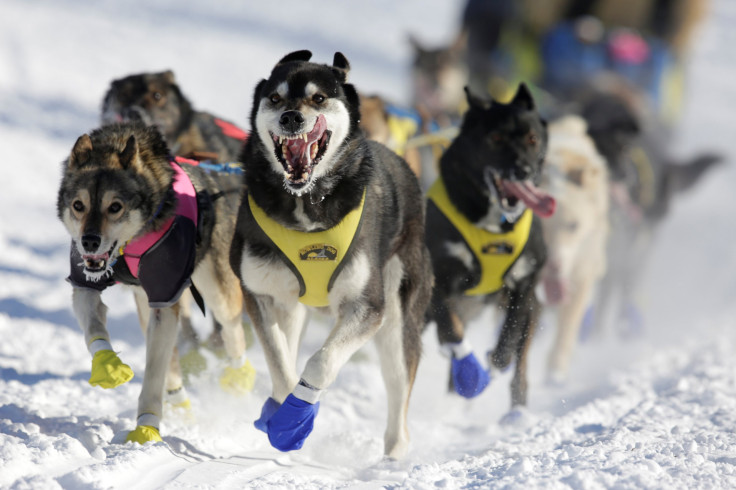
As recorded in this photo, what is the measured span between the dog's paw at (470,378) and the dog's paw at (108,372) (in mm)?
1515

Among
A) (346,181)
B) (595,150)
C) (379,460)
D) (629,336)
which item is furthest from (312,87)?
(629,336)

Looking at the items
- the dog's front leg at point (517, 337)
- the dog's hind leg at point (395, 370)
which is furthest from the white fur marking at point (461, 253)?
the dog's hind leg at point (395, 370)

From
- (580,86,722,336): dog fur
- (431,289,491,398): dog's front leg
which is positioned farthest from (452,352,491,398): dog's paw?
(580,86,722,336): dog fur

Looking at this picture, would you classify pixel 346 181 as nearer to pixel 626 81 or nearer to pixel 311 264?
pixel 311 264

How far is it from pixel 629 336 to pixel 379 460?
146 inches

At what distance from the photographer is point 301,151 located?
10.1 feet

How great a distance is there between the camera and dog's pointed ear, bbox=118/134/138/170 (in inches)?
126

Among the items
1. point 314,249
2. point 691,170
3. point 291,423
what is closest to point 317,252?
point 314,249

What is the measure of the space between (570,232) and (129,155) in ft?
10.1

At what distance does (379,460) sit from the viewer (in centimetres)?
352

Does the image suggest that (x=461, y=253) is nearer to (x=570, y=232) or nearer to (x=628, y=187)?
(x=570, y=232)

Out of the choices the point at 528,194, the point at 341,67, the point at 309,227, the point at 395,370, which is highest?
the point at 341,67

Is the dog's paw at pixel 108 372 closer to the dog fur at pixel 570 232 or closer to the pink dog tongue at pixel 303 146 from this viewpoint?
the pink dog tongue at pixel 303 146

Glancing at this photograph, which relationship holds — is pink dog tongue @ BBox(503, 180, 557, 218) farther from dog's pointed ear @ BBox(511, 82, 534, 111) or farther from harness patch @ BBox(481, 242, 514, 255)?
dog's pointed ear @ BBox(511, 82, 534, 111)
